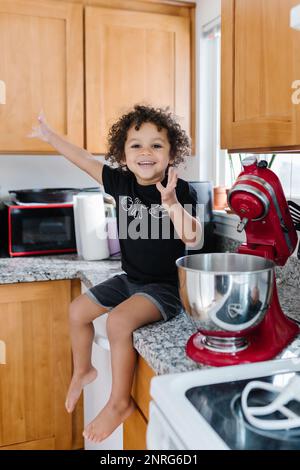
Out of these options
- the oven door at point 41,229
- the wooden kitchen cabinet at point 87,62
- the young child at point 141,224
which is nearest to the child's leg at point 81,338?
the young child at point 141,224

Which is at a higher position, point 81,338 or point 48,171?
point 48,171

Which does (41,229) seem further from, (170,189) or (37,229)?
(170,189)

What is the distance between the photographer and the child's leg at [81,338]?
1439 mm

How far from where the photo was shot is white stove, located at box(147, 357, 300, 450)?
65 centimetres

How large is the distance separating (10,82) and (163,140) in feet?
2.52

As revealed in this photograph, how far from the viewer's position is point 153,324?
3.97ft

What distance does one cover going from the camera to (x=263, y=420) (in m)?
0.69

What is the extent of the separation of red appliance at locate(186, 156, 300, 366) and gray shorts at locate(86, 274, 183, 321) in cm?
22

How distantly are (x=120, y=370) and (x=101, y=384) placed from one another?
412 millimetres

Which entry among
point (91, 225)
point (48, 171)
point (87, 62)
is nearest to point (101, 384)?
point (91, 225)

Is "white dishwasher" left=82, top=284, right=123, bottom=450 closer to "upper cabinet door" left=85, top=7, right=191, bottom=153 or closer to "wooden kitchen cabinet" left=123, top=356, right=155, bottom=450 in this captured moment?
"wooden kitchen cabinet" left=123, top=356, right=155, bottom=450

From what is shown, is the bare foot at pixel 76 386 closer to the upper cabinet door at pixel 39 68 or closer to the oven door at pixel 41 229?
the oven door at pixel 41 229
